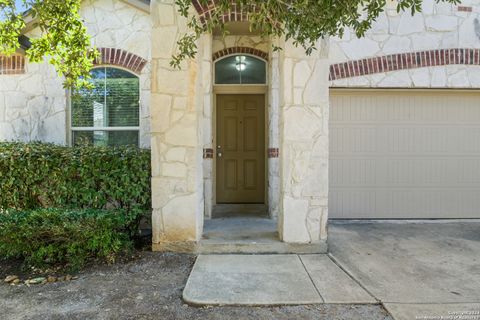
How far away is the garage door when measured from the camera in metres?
5.84

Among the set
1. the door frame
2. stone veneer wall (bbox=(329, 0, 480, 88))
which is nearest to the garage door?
stone veneer wall (bbox=(329, 0, 480, 88))

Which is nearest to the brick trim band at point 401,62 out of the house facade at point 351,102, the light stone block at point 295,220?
the house facade at point 351,102

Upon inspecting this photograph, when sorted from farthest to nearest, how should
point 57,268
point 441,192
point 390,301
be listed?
point 441,192, point 57,268, point 390,301

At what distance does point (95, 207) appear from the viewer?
167 inches

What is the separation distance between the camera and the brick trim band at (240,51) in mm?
5863

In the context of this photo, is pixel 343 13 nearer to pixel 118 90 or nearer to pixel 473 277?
pixel 473 277

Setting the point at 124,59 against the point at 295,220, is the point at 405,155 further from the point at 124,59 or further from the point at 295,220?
the point at 124,59

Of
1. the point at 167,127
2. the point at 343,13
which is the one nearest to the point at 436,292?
the point at 343,13

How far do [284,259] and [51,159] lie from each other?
3211 millimetres

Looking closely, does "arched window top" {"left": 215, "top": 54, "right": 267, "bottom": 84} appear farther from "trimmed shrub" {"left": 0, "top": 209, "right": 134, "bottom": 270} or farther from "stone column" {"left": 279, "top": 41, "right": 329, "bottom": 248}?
"trimmed shrub" {"left": 0, "top": 209, "right": 134, "bottom": 270}

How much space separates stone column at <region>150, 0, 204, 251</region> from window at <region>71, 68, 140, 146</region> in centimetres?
170

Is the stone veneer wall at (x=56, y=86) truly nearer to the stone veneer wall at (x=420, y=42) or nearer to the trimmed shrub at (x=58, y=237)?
the trimmed shrub at (x=58, y=237)

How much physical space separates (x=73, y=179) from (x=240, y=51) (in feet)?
11.5

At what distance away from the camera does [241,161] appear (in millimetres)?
6496
